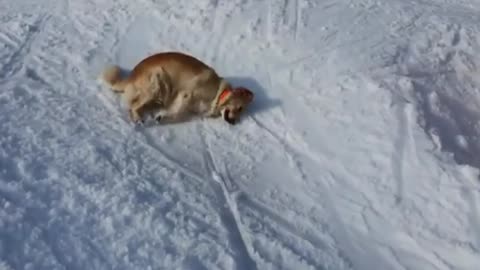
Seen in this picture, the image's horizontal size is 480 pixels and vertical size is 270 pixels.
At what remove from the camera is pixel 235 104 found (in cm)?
485

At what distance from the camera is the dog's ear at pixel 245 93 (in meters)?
4.86

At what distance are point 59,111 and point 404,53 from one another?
2.71 meters

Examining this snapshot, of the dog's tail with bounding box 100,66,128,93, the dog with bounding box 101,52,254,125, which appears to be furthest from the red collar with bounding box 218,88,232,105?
the dog's tail with bounding box 100,66,128,93

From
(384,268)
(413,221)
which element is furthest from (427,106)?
(384,268)

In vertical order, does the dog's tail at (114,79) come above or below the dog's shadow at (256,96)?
above

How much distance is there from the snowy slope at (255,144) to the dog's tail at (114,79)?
69 millimetres

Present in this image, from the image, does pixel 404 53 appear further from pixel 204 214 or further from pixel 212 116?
pixel 204 214

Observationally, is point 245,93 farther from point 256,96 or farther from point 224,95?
point 256,96

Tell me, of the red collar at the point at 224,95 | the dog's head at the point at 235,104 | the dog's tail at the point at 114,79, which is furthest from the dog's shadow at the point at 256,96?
the dog's tail at the point at 114,79

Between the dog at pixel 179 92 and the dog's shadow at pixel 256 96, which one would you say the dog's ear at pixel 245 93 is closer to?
the dog at pixel 179 92

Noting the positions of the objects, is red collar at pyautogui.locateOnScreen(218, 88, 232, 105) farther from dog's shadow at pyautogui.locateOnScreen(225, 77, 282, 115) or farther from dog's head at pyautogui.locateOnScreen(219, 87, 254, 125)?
dog's shadow at pyautogui.locateOnScreen(225, 77, 282, 115)

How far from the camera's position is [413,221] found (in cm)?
422

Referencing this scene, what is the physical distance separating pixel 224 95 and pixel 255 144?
407 millimetres

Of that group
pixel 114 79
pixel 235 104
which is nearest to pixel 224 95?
pixel 235 104
